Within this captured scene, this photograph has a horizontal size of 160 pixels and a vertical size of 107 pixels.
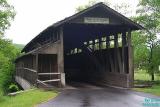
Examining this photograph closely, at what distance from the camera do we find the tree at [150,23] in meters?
33.2

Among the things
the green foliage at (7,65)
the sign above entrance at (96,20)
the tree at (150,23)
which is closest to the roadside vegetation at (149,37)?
the tree at (150,23)

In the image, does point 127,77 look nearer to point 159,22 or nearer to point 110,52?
point 110,52

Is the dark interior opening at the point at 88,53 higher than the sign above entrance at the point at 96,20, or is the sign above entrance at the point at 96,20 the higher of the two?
the sign above entrance at the point at 96,20

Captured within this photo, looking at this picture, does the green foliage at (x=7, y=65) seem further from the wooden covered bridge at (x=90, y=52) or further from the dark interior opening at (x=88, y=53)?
the dark interior opening at (x=88, y=53)

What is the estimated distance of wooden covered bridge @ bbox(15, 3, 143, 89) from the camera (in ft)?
81.7

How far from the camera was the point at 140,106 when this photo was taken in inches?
607

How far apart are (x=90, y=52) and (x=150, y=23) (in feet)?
20.7

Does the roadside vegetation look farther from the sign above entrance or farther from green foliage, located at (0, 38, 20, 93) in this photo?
green foliage, located at (0, 38, 20, 93)

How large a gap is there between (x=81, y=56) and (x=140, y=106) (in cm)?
2114

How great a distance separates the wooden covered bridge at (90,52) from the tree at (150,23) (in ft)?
15.5

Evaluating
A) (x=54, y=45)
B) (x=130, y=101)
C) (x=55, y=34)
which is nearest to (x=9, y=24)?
(x=55, y=34)

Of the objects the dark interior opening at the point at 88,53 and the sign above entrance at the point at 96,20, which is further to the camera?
the dark interior opening at the point at 88,53

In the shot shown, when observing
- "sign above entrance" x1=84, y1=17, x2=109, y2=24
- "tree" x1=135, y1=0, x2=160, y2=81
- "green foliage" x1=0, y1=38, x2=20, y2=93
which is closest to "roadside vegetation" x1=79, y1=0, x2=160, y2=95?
"tree" x1=135, y1=0, x2=160, y2=81

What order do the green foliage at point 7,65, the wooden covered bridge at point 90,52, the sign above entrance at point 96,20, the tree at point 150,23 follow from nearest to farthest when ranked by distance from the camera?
1. the wooden covered bridge at point 90,52
2. the sign above entrance at point 96,20
3. the tree at point 150,23
4. the green foliage at point 7,65
